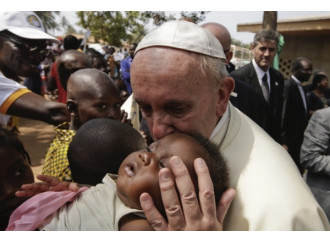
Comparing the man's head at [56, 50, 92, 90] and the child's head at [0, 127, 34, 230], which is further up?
the man's head at [56, 50, 92, 90]

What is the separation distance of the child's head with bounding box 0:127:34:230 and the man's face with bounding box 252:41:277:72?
13.1ft

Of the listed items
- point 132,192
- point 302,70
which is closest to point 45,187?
point 132,192

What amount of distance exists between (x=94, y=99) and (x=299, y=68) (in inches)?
193

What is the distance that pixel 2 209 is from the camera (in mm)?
1624

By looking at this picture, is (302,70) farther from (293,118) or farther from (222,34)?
(222,34)

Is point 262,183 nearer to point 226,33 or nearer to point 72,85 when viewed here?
point 72,85

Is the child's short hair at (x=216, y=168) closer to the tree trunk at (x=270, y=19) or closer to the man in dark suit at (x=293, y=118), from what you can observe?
the man in dark suit at (x=293, y=118)

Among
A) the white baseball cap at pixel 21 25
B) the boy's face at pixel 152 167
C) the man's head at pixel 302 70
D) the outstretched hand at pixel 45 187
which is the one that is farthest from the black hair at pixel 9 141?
the man's head at pixel 302 70

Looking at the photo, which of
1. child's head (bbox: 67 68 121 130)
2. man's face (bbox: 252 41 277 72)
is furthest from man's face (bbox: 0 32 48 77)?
man's face (bbox: 252 41 277 72)

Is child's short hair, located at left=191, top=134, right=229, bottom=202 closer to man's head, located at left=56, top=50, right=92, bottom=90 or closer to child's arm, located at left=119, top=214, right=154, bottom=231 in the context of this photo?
child's arm, located at left=119, top=214, right=154, bottom=231

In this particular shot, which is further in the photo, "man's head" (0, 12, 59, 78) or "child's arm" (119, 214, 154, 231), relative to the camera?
"man's head" (0, 12, 59, 78)

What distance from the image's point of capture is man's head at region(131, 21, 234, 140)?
158cm

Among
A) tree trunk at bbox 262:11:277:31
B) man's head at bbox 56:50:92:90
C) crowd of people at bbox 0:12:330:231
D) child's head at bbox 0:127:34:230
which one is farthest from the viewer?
tree trunk at bbox 262:11:277:31

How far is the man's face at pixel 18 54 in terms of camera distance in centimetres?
277
